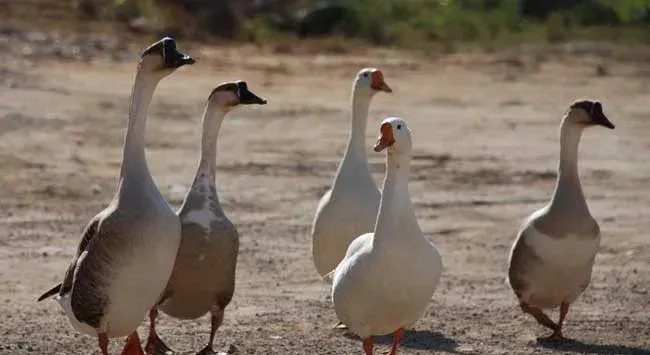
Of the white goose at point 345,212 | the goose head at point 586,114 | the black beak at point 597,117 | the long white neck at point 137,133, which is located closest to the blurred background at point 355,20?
the goose head at point 586,114

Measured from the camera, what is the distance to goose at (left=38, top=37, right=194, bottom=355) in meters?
9.30

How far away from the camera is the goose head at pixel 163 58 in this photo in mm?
9602

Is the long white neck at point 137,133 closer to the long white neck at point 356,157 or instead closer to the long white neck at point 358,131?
the long white neck at point 356,157

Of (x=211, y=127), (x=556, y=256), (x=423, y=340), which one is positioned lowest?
(x=423, y=340)

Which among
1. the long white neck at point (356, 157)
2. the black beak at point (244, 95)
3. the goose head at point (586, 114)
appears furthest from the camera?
the goose head at point (586, 114)

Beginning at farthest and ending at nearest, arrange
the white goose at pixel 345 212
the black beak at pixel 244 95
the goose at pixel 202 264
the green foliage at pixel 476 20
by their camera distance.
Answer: the green foliage at pixel 476 20 → the white goose at pixel 345 212 → the black beak at pixel 244 95 → the goose at pixel 202 264

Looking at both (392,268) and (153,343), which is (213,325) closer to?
(153,343)

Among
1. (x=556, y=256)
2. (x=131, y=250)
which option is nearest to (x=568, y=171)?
(x=556, y=256)

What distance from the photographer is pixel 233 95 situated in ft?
35.7

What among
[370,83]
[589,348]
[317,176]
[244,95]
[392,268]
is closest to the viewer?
[392,268]

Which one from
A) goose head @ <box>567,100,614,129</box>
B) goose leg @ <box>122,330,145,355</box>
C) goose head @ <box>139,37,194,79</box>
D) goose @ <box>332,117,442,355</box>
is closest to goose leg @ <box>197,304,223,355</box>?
goose leg @ <box>122,330,145,355</box>

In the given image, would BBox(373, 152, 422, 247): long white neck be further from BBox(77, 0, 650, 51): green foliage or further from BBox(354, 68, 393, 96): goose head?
BBox(77, 0, 650, 51): green foliage

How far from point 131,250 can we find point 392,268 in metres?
1.44

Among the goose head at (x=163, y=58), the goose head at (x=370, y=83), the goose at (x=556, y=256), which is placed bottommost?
the goose at (x=556, y=256)
